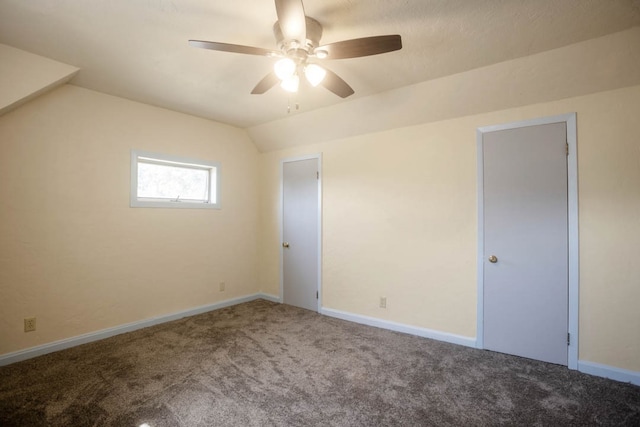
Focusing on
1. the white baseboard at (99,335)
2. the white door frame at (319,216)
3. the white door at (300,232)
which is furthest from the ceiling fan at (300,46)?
the white baseboard at (99,335)

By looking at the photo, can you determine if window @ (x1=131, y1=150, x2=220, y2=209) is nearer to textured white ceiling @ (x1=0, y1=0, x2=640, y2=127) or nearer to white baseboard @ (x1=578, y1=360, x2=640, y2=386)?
textured white ceiling @ (x1=0, y1=0, x2=640, y2=127)

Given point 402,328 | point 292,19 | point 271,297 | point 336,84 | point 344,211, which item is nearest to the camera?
point 292,19

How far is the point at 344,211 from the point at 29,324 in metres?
3.28

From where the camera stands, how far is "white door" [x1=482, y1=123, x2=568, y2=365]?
2488mm

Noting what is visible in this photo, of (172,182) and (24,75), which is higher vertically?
(24,75)

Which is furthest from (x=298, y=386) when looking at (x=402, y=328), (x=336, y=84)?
(x=336, y=84)

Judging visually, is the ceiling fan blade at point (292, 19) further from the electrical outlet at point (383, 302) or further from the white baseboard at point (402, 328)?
the white baseboard at point (402, 328)

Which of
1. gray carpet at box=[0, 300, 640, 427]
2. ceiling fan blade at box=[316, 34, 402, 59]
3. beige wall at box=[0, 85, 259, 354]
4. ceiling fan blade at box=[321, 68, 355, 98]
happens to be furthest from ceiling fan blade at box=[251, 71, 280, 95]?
gray carpet at box=[0, 300, 640, 427]

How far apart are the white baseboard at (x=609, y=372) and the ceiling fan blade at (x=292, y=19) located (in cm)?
326

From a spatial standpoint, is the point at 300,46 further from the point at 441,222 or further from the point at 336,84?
the point at 441,222

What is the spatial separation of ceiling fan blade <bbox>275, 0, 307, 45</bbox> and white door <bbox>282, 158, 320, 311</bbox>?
2.32m

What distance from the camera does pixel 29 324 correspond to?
2598 mm

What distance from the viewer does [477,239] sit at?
284 cm

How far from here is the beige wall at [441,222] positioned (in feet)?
7.44
